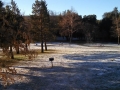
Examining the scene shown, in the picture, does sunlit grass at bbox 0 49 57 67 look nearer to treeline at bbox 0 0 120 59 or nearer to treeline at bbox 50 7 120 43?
treeline at bbox 0 0 120 59

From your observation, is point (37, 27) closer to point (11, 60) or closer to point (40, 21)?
point (40, 21)

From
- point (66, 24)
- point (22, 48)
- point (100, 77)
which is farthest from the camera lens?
point (66, 24)

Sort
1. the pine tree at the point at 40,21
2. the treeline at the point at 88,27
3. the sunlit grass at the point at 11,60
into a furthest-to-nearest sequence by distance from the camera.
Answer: the treeline at the point at 88,27, the pine tree at the point at 40,21, the sunlit grass at the point at 11,60

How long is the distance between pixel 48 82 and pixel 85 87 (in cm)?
257

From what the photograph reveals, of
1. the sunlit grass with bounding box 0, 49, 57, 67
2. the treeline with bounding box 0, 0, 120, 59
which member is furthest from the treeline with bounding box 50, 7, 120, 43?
the sunlit grass with bounding box 0, 49, 57, 67

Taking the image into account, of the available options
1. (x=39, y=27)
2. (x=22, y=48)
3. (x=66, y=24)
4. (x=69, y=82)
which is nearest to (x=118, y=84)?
(x=69, y=82)

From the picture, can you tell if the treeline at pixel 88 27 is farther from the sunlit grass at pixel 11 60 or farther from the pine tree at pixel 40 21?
the sunlit grass at pixel 11 60

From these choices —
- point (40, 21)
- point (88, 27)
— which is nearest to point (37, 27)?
point (40, 21)

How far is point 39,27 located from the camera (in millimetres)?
38469

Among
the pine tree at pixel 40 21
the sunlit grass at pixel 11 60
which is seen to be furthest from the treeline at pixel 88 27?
the sunlit grass at pixel 11 60

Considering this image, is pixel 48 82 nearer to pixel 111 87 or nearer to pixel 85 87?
pixel 85 87

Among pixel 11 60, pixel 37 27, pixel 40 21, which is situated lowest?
pixel 11 60

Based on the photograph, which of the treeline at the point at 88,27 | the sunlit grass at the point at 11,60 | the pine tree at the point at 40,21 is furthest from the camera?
the treeline at the point at 88,27

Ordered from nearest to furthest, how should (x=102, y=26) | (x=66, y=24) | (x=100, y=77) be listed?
1. (x=100, y=77)
2. (x=66, y=24)
3. (x=102, y=26)
